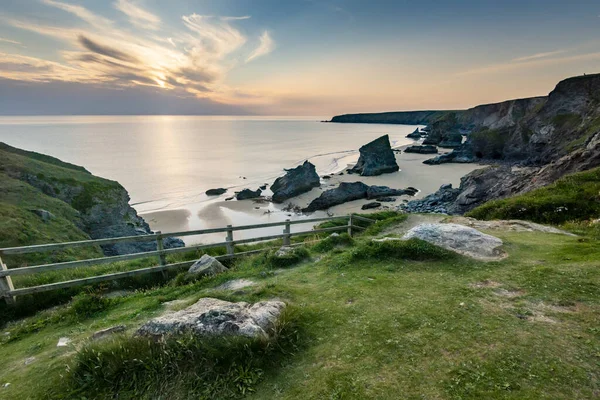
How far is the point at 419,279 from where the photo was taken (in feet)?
24.3

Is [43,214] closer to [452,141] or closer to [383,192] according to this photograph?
[383,192]

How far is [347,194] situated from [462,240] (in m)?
28.3

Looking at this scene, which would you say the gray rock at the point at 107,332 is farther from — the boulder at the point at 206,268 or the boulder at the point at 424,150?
the boulder at the point at 424,150

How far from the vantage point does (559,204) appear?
47.7 feet

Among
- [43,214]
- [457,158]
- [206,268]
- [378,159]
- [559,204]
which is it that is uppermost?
[43,214]

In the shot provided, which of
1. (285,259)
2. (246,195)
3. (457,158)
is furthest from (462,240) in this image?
(457,158)

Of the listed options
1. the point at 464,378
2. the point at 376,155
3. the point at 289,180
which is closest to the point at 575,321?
the point at 464,378

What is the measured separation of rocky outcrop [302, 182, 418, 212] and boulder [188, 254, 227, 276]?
2623 centimetres

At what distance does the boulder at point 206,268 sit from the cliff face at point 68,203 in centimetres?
1044

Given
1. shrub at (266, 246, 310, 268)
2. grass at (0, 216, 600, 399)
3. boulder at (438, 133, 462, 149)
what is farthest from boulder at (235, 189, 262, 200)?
boulder at (438, 133, 462, 149)

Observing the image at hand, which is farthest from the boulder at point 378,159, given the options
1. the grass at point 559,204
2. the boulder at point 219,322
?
the boulder at point 219,322

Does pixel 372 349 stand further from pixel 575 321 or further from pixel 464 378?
pixel 575 321

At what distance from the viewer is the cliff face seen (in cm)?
1658

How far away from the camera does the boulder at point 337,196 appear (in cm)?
3606
